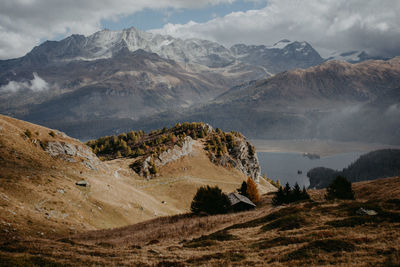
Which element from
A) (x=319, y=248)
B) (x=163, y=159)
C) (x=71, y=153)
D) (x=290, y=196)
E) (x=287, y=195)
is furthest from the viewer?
(x=163, y=159)

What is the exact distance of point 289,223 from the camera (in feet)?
103

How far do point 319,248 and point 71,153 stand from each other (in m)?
69.2

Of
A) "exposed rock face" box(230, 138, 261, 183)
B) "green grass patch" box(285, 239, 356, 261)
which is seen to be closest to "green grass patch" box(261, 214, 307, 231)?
"green grass patch" box(285, 239, 356, 261)

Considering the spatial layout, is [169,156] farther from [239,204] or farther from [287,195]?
[287,195]

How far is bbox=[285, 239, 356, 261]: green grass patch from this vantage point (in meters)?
20.2

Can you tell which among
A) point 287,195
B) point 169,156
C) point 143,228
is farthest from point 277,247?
point 169,156

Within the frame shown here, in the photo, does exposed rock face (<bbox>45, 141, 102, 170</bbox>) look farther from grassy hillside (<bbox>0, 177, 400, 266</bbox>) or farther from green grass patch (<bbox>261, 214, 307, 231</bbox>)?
green grass patch (<bbox>261, 214, 307, 231</bbox>)

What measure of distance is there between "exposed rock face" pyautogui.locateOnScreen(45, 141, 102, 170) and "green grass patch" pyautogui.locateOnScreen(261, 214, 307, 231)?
191ft

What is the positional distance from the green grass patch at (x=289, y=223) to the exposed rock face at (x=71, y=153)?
5821cm

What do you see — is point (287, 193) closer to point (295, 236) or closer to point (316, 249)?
point (295, 236)

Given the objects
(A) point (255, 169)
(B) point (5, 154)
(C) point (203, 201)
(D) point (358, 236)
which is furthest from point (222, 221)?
(A) point (255, 169)

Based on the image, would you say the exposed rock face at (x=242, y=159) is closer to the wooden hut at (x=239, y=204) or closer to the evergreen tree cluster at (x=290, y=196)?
the wooden hut at (x=239, y=204)

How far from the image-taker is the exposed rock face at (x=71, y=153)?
7007 cm

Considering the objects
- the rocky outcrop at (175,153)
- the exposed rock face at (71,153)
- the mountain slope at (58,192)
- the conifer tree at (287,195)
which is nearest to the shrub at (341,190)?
the conifer tree at (287,195)
